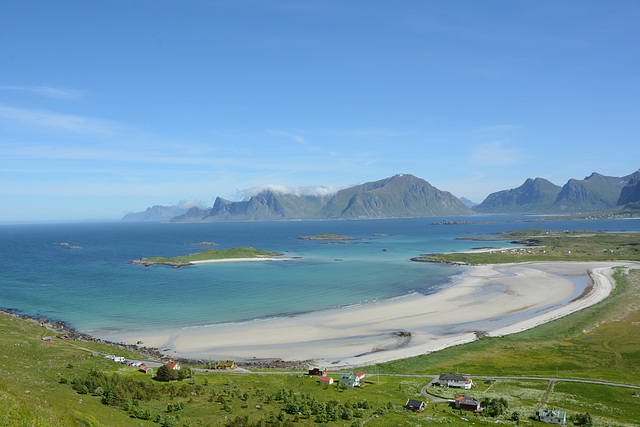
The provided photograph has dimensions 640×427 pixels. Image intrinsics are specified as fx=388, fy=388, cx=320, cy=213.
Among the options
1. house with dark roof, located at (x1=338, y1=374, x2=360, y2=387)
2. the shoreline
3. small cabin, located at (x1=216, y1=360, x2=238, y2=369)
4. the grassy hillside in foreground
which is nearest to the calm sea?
the shoreline

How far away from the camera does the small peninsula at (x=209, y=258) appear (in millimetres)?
147625

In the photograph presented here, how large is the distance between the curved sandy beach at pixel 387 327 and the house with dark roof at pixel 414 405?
1648cm

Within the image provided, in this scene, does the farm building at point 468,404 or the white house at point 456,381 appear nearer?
the farm building at point 468,404

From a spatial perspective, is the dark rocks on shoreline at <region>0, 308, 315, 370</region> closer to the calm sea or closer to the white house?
the calm sea

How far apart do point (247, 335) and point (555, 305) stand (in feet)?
218

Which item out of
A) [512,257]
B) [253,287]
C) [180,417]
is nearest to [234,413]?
[180,417]

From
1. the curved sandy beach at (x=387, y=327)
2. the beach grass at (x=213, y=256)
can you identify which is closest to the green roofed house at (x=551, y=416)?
the curved sandy beach at (x=387, y=327)

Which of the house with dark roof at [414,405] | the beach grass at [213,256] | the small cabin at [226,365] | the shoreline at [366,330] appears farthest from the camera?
the beach grass at [213,256]

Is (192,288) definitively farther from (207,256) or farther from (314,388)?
(314,388)

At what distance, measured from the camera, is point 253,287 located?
10281 centimetres

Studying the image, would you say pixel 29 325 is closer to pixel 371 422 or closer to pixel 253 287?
pixel 253 287

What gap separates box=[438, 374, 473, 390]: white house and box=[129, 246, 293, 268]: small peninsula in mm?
117620

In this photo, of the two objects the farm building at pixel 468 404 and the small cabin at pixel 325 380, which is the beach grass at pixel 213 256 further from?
the farm building at pixel 468 404

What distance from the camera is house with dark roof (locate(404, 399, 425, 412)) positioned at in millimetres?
36659
